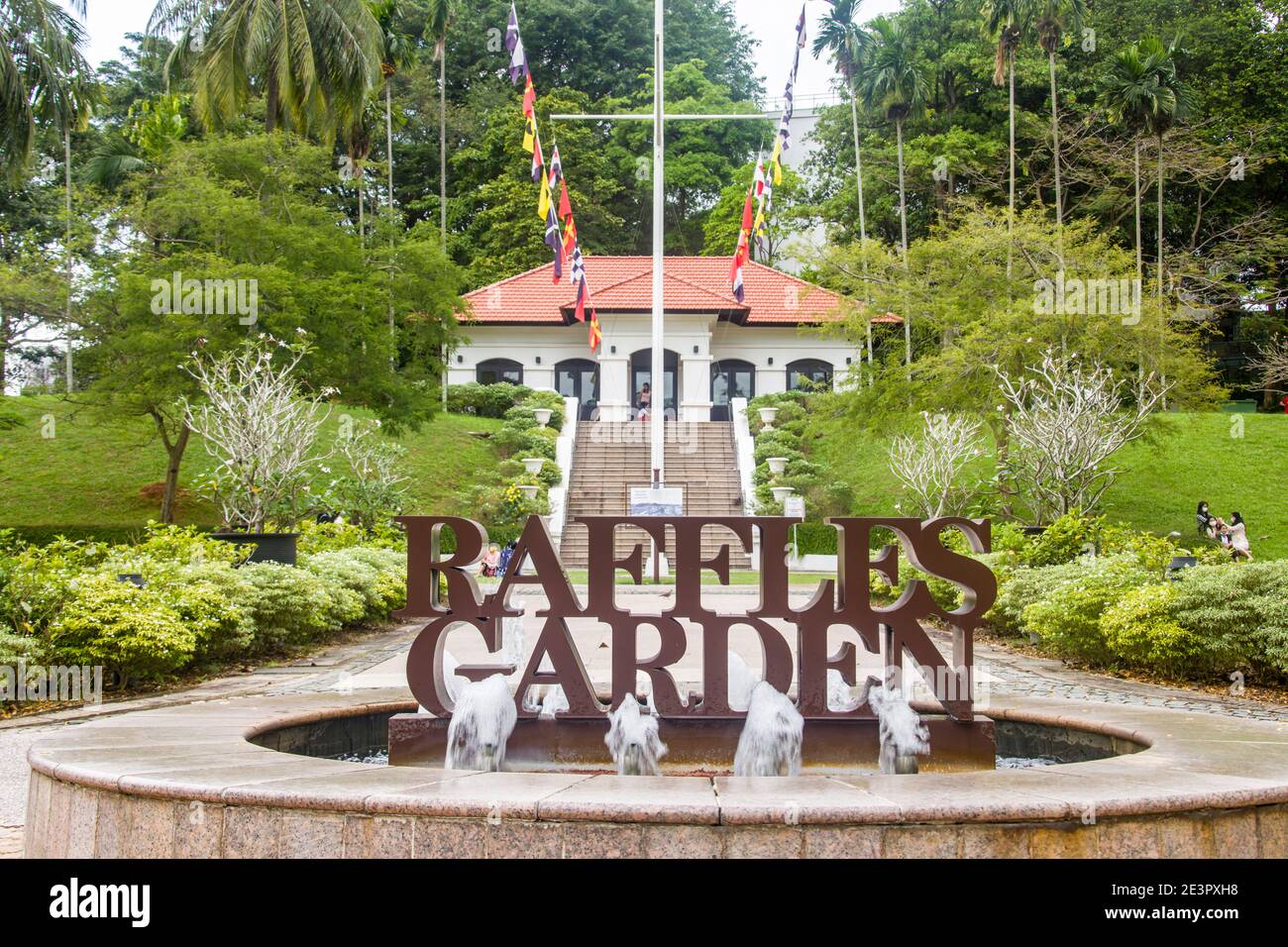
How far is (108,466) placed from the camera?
96.6 feet

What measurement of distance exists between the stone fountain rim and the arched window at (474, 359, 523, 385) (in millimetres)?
33424

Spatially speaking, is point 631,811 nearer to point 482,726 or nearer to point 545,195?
point 482,726

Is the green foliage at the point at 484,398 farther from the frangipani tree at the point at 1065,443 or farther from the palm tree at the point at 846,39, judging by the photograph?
the frangipani tree at the point at 1065,443

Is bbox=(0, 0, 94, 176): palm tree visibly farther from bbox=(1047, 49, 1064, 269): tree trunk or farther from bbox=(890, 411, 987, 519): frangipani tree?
bbox=(1047, 49, 1064, 269): tree trunk

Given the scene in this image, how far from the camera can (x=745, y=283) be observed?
132 feet

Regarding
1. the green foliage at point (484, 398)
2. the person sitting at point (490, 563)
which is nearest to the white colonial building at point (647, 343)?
the green foliage at point (484, 398)

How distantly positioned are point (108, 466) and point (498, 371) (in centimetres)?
1322

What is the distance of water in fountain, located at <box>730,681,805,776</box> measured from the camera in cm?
609

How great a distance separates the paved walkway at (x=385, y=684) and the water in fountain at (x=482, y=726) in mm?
1328

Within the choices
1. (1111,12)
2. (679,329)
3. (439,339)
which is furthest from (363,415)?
(1111,12)

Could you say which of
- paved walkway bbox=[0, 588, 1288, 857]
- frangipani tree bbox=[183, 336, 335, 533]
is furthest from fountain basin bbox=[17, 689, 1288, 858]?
frangipani tree bbox=[183, 336, 335, 533]

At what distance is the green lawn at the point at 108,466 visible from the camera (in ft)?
87.8

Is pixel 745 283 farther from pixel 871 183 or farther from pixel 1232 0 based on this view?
pixel 1232 0

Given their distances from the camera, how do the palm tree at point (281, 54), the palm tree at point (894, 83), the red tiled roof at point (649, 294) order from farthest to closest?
the red tiled roof at point (649, 294) < the palm tree at point (894, 83) < the palm tree at point (281, 54)
